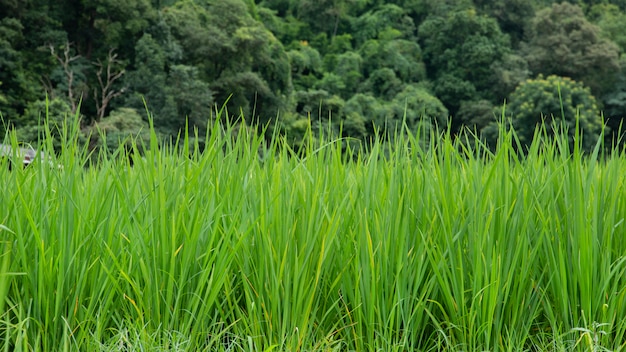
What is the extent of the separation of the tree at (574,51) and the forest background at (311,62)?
0.20 ft

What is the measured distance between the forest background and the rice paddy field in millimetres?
10501

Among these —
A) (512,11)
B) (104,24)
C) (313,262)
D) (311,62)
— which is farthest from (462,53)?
(313,262)

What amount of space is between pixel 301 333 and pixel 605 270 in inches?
26.1

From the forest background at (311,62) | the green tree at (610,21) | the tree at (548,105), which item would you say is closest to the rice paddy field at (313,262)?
the forest background at (311,62)

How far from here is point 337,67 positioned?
95.6 feet

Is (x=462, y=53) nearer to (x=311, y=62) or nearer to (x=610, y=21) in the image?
(x=311, y=62)

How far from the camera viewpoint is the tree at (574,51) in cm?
2789

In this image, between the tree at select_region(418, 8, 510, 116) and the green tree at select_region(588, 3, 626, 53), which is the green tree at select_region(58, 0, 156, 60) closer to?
the tree at select_region(418, 8, 510, 116)

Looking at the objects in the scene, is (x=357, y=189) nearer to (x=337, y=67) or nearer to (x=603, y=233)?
(x=603, y=233)

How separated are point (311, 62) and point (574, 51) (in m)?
11.8

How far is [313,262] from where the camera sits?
4.42 feet

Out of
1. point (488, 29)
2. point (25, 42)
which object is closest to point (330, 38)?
point (488, 29)

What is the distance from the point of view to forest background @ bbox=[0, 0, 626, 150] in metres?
19.3

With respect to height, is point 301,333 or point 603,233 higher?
point 603,233
